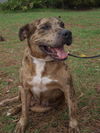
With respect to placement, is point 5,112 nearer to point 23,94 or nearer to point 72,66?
point 23,94

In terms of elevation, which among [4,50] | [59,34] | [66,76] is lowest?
[4,50]

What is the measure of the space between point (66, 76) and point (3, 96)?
5.56 ft

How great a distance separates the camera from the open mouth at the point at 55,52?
11.1 feet

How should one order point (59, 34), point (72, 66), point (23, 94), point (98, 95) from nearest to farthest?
1. point (59, 34)
2. point (23, 94)
3. point (98, 95)
4. point (72, 66)

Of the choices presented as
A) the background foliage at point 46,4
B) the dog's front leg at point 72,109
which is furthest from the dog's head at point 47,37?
the background foliage at point 46,4

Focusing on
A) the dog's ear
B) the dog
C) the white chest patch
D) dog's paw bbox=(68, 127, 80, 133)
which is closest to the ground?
dog's paw bbox=(68, 127, 80, 133)

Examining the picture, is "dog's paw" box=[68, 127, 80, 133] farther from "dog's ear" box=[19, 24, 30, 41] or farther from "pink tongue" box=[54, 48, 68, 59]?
"dog's ear" box=[19, 24, 30, 41]

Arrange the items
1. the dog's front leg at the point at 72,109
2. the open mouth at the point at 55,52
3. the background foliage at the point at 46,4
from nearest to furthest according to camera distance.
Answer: the open mouth at the point at 55,52, the dog's front leg at the point at 72,109, the background foliage at the point at 46,4

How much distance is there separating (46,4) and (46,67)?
59.4 feet

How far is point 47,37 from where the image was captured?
350 centimetres

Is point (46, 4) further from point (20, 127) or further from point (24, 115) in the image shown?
point (20, 127)

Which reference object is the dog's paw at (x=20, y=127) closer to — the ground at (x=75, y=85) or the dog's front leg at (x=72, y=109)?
the ground at (x=75, y=85)

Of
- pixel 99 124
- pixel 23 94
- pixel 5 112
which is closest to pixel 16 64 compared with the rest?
pixel 5 112

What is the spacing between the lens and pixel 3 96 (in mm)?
4746
